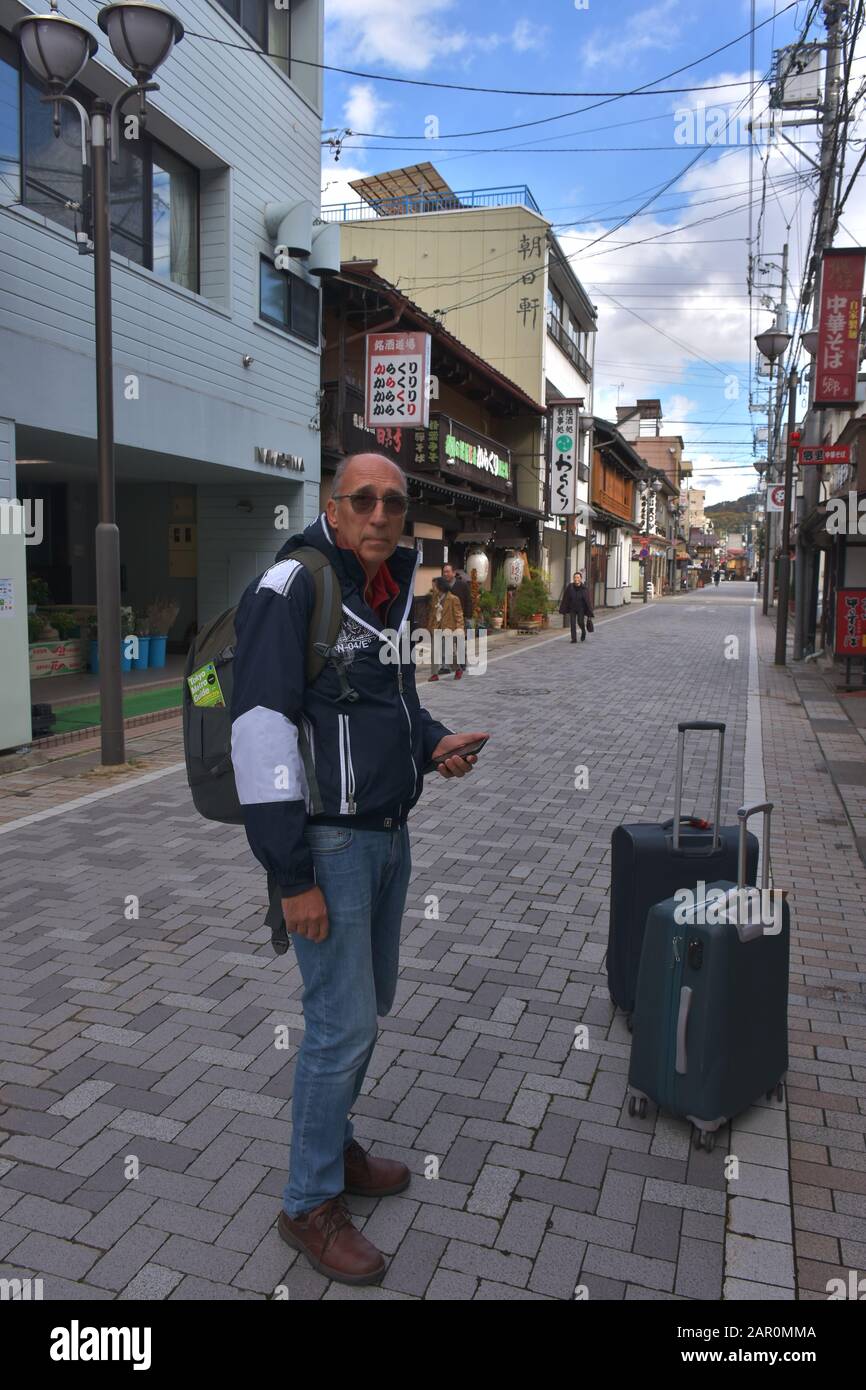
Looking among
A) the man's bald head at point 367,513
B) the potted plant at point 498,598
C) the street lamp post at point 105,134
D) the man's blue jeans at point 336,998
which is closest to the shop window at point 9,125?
the street lamp post at point 105,134

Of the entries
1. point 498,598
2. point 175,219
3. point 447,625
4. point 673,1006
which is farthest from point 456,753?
point 498,598

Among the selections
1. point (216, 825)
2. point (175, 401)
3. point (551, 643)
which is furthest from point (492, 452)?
point (216, 825)

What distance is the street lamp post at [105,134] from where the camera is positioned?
718cm

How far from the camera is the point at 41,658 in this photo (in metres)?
12.7

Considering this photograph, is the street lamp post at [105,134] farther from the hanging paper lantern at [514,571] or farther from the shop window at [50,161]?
the hanging paper lantern at [514,571]

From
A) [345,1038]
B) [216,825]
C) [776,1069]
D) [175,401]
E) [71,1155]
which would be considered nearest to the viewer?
[345,1038]

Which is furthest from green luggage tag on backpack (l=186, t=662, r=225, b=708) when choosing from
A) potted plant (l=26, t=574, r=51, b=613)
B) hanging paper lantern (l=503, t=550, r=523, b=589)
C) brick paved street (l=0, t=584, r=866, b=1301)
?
hanging paper lantern (l=503, t=550, r=523, b=589)

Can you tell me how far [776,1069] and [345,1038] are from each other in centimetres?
171

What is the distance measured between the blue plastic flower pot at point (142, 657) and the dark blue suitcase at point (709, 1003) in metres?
12.4

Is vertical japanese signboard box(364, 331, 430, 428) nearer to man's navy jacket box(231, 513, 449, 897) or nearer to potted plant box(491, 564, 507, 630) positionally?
potted plant box(491, 564, 507, 630)

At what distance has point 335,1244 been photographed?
8.49 ft

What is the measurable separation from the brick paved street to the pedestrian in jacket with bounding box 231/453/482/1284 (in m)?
0.37
